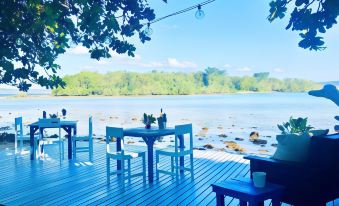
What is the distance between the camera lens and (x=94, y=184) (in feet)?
16.1

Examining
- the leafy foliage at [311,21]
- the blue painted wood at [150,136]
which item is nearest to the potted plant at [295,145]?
the leafy foliage at [311,21]

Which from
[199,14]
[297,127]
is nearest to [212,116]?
[199,14]

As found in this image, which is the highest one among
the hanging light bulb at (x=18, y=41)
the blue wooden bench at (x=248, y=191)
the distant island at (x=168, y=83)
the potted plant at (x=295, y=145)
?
the distant island at (x=168, y=83)

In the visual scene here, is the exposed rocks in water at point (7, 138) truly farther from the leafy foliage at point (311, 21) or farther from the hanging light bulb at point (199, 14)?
the leafy foliage at point (311, 21)

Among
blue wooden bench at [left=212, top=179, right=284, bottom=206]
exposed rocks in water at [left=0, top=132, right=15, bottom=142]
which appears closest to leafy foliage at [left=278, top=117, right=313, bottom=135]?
blue wooden bench at [left=212, top=179, right=284, bottom=206]

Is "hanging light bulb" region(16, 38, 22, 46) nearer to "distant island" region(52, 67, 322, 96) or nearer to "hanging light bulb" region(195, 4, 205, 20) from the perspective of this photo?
"hanging light bulb" region(195, 4, 205, 20)

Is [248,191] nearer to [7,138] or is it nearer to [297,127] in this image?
[297,127]

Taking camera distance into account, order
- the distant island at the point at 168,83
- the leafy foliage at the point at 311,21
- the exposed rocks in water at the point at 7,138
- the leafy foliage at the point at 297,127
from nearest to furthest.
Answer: the leafy foliage at the point at 311,21, the leafy foliage at the point at 297,127, the exposed rocks in water at the point at 7,138, the distant island at the point at 168,83

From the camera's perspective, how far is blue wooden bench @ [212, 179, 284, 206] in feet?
9.00

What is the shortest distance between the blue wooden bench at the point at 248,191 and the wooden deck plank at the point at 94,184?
103 centimetres

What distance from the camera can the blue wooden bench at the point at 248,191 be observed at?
2742 mm

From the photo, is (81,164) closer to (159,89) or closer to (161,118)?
(161,118)

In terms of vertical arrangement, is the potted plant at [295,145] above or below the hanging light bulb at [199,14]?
below

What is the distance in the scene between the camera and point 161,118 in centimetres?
545
